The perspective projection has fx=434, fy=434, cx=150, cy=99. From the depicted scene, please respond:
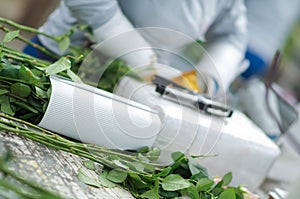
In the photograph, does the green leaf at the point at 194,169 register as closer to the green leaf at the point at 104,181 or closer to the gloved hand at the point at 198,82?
the green leaf at the point at 104,181

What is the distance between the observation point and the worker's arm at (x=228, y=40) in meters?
0.99

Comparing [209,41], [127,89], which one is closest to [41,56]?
[127,89]

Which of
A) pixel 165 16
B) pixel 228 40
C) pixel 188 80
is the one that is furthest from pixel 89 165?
pixel 228 40

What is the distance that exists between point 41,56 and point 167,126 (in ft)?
1.07

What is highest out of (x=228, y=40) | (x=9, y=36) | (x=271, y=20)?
(x=9, y=36)

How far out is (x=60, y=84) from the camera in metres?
0.45

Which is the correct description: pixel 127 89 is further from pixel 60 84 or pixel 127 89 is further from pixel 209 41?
pixel 209 41

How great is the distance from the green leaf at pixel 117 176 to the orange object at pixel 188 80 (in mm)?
278

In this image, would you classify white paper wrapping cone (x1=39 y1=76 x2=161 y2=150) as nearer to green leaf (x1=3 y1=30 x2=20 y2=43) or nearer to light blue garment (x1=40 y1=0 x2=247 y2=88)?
green leaf (x1=3 y1=30 x2=20 y2=43)

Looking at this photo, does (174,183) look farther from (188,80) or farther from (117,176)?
(188,80)

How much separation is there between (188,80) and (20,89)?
0.37m

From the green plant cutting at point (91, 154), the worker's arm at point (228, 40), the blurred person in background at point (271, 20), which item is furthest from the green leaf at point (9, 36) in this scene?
the blurred person in background at point (271, 20)

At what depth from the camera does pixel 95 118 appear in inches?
17.8

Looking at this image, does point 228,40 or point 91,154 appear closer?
point 91,154
